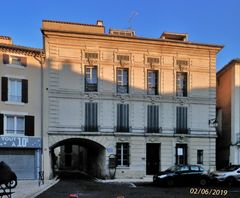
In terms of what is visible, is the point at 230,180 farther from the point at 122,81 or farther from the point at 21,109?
the point at 21,109

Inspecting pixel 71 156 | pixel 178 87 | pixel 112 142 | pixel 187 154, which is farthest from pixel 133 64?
pixel 71 156

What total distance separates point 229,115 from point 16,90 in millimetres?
17983

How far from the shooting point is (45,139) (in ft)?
101

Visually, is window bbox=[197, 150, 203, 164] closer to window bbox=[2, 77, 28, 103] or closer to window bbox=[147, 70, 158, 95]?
window bbox=[147, 70, 158, 95]

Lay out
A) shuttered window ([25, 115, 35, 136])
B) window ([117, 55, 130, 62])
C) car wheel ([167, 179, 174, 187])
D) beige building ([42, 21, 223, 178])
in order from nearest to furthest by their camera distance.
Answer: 1. car wheel ([167, 179, 174, 187])
2. shuttered window ([25, 115, 35, 136])
3. beige building ([42, 21, 223, 178])
4. window ([117, 55, 130, 62])

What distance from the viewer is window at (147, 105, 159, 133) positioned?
32938 mm

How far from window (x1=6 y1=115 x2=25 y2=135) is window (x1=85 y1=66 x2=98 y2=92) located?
5448mm

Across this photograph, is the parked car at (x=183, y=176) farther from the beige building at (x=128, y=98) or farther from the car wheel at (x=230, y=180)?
the beige building at (x=128, y=98)

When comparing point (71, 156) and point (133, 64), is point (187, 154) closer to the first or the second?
point (133, 64)

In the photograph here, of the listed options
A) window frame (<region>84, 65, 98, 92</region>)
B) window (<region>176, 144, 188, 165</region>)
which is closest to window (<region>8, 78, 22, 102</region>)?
window frame (<region>84, 65, 98, 92</region>)

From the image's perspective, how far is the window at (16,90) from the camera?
3003 cm

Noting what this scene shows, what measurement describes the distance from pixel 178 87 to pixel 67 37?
977cm

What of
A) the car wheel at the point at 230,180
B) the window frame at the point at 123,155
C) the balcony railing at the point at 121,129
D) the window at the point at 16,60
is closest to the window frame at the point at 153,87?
the balcony railing at the point at 121,129

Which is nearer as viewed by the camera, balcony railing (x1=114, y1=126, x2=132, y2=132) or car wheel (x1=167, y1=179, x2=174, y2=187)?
car wheel (x1=167, y1=179, x2=174, y2=187)
